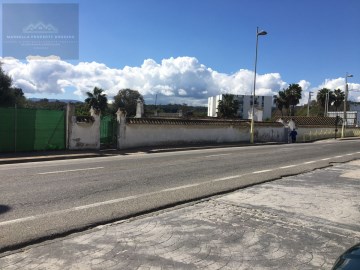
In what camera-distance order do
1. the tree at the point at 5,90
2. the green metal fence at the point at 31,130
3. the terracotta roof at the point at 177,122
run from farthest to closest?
1. the tree at the point at 5,90
2. the terracotta roof at the point at 177,122
3. the green metal fence at the point at 31,130

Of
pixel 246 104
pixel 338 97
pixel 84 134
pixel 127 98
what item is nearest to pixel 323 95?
pixel 338 97

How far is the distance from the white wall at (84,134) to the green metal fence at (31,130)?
1.46 feet

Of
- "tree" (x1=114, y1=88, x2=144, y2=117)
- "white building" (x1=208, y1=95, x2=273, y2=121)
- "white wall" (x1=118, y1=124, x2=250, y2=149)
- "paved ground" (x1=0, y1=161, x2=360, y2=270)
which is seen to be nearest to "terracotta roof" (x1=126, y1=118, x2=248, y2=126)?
"white wall" (x1=118, y1=124, x2=250, y2=149)

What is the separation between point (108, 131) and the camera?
73.9 ft

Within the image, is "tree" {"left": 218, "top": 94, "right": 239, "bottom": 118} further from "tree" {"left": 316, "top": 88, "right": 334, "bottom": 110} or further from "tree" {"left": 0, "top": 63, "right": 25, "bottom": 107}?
"tree" {"left": 0, "top": 63, "right": 25, "bottom": 107}

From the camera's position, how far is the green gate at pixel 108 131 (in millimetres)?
22281

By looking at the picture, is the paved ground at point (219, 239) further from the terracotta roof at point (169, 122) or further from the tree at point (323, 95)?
the tree at point (323, 95)

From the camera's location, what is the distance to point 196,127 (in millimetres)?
28734

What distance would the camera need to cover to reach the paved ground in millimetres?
4547

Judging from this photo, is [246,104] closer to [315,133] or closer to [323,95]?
[323,95]

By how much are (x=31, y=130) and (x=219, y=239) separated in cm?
1514

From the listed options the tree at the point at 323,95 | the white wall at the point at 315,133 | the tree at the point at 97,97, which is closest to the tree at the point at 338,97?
the tree at the point at 323,95

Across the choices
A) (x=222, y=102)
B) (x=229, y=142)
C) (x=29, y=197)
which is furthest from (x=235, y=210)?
(x=222, y=102)

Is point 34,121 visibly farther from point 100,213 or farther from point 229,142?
point 229,142
